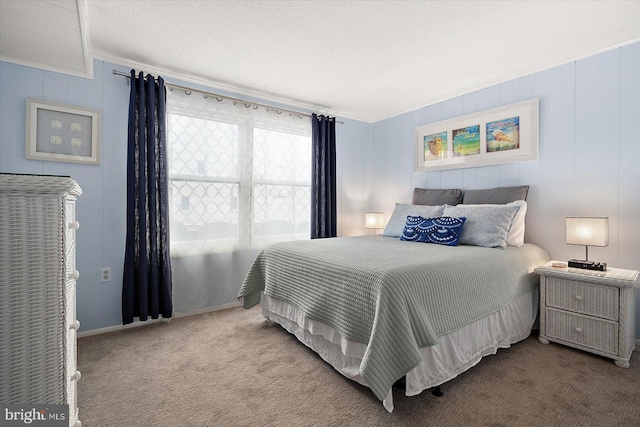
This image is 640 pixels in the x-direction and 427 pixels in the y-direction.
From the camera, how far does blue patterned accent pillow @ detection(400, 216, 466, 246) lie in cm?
259

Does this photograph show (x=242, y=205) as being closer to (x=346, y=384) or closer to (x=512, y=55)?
(x=346, y=384)

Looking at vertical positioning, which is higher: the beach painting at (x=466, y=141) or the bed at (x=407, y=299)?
the beach painting at (x=466, y=141)

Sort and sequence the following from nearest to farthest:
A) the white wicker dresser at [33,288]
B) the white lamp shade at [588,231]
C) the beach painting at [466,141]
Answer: the white wicker dresser at [33,288]
the white lamp shade at [588,231]
the beach painting at [466,141]

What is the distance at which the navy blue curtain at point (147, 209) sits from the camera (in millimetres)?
2611

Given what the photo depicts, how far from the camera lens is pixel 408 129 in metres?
3.97

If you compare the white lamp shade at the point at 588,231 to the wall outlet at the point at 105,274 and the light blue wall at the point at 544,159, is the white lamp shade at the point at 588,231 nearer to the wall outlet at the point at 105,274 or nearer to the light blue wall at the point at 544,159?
the light blue wall at the point at 544,159

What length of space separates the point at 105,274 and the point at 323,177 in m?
2.45

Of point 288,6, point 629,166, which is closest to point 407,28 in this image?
point 288,6

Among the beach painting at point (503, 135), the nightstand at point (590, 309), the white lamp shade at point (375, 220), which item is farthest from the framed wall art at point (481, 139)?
the nightstand at point (590, 309)

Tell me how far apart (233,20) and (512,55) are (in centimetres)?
226

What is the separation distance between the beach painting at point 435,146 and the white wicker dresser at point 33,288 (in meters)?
3.49

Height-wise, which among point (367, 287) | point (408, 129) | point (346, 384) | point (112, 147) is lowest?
point (346, 384)

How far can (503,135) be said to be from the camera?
303 cm

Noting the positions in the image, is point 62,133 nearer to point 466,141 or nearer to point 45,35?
point 45,35
